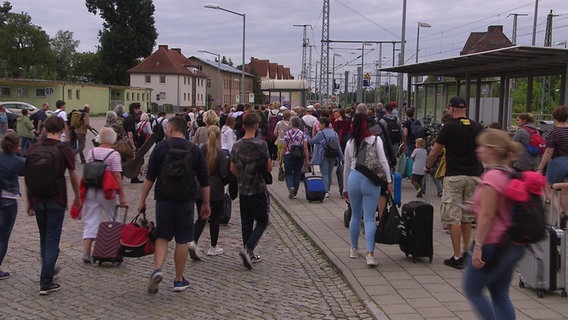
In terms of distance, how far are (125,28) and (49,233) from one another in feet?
249

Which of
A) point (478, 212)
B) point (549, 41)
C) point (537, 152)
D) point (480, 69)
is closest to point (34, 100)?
point (549, 41)

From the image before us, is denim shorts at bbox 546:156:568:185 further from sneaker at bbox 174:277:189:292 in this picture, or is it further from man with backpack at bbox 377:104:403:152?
man with backpack at bbox 377:104:403:152

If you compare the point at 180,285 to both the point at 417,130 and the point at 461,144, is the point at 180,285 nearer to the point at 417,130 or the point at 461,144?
the point at 461,144

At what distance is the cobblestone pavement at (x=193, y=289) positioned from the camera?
5.90 meters

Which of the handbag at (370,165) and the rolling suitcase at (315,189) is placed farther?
the rolling suitcase at (315,189)

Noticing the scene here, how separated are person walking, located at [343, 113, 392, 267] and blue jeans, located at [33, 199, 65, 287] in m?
3.14

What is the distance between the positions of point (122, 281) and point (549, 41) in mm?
39361

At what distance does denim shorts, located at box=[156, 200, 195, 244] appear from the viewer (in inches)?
246

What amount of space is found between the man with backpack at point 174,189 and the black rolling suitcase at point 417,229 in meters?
2.57

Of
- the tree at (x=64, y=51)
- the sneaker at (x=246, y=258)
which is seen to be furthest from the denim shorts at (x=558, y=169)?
the tree at (x=64, y=51)

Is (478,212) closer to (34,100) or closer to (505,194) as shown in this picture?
(505,194)

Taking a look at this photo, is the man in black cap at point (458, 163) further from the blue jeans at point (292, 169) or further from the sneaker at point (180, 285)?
the blue jeans at point (292, 169)

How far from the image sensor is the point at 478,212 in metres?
4.26

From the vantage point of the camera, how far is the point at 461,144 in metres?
7.03
